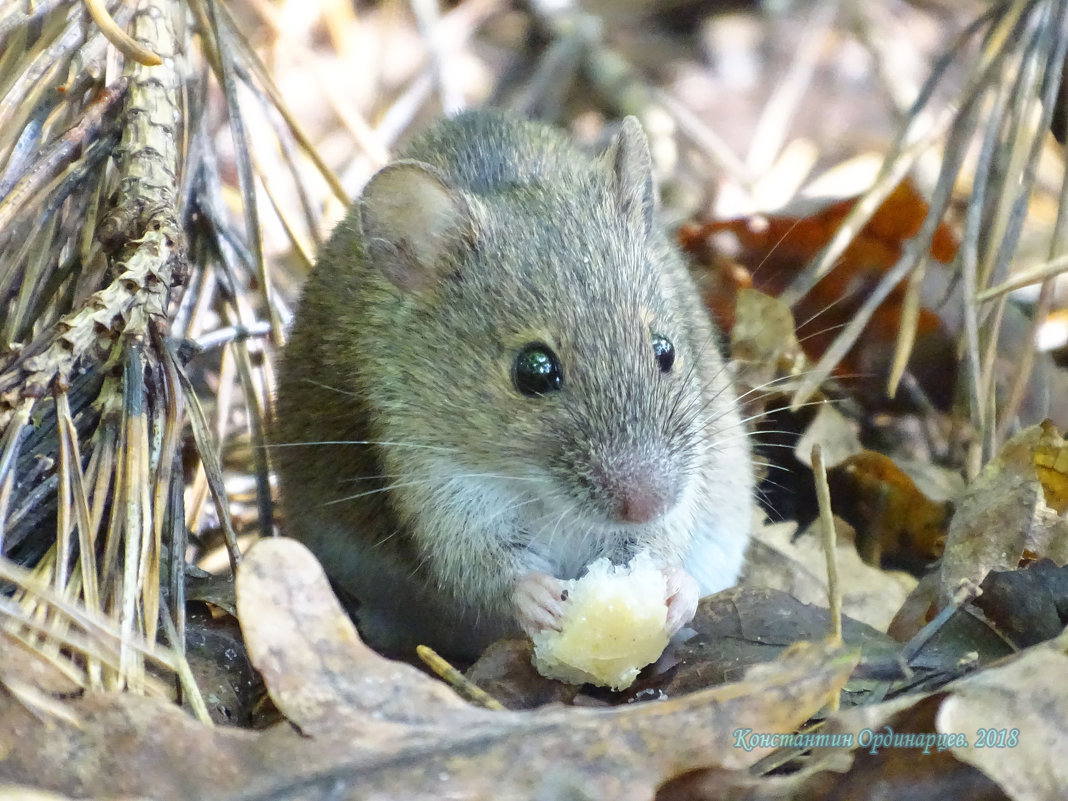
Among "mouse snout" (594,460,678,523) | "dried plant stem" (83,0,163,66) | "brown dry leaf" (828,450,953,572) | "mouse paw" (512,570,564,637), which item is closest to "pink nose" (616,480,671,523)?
"mouse snout" (594,460,678,523)

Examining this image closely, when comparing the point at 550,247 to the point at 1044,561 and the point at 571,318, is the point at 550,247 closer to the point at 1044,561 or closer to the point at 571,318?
the point at 571,318

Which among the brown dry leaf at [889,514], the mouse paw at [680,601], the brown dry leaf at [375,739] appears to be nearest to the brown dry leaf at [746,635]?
the mouse paw at [680,601]

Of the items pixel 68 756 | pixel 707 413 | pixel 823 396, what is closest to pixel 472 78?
pixel 823 396

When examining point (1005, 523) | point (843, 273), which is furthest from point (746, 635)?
point (843, 273)

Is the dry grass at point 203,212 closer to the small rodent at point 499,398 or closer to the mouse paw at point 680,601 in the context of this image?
the small rodent at point 499,398

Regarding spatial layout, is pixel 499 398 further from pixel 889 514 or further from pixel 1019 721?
pixel 889 514
